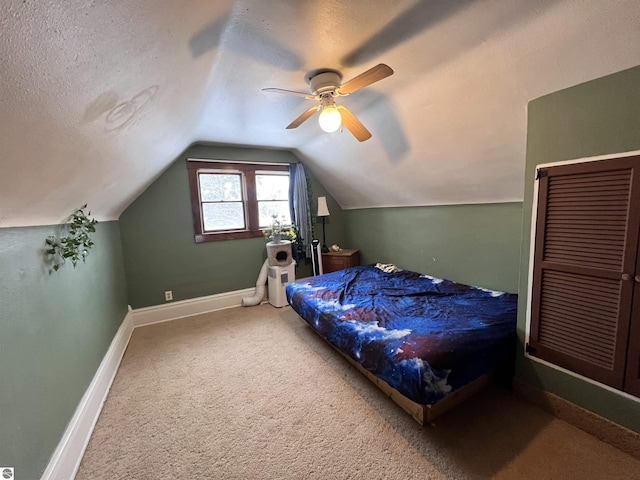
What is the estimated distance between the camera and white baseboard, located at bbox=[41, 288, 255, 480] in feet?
4.36

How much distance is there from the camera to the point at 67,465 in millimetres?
1339

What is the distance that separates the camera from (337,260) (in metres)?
4.12

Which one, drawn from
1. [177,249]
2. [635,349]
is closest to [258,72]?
[177,249]

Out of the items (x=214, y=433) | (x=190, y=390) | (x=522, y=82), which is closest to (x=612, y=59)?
(x=522, y=82)

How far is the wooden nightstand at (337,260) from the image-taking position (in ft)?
13.4

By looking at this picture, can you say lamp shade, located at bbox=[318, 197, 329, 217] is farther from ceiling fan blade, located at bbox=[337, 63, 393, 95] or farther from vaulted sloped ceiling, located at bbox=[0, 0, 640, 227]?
ceiling fan blade, located at bbox=[337, 63, 393, 95]

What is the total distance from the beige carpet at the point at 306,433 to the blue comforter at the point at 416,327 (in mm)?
284

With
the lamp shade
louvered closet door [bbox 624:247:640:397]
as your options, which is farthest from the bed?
the lamp shade

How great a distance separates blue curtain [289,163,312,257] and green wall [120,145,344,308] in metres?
0.39

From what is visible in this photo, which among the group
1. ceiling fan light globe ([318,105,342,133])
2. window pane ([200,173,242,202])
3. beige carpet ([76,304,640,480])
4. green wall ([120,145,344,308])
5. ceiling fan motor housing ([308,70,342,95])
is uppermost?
ceiling fan motor housing ([308,70,342,95])

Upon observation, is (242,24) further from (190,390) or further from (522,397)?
(522,397)

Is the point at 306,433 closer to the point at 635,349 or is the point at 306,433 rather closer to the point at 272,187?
the point at 635,349

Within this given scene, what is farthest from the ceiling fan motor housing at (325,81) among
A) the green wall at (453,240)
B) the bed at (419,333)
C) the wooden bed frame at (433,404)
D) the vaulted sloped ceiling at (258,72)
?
the wooden bed frame at (433,404)

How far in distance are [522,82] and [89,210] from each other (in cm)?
314
